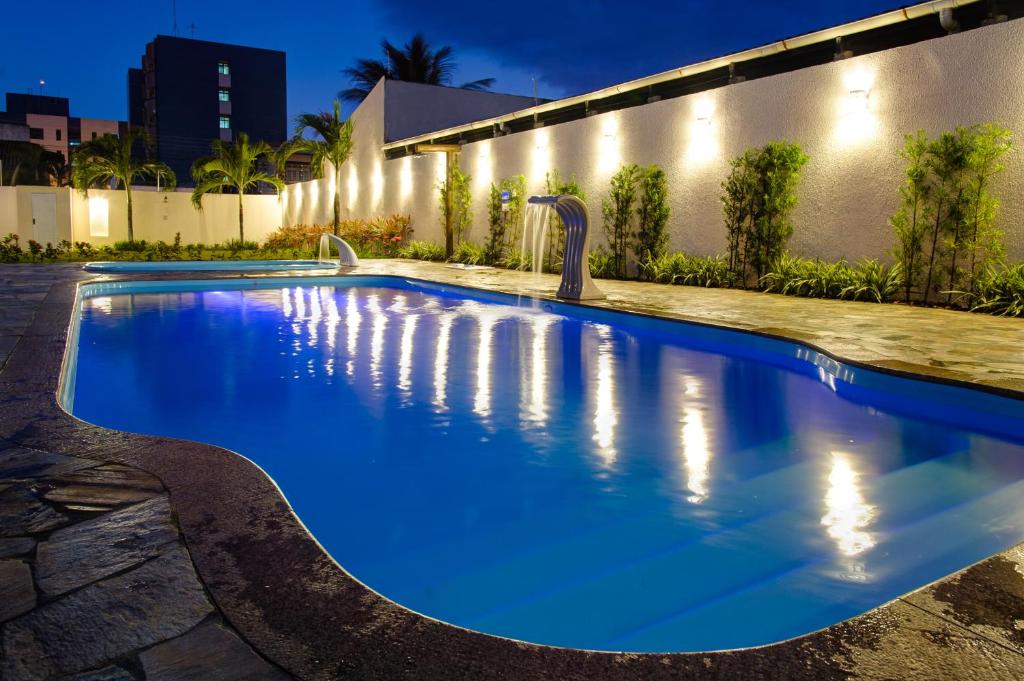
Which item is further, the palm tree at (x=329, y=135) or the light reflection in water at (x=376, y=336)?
the palm tree at (x=329, y=135)

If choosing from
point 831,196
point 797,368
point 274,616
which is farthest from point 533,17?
point 274,616

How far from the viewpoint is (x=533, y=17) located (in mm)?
69188

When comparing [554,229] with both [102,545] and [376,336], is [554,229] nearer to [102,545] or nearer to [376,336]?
[376,336]

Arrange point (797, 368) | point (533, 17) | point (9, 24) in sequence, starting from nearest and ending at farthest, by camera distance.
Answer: point (797, 368), point (533, 17), point (9, 24)

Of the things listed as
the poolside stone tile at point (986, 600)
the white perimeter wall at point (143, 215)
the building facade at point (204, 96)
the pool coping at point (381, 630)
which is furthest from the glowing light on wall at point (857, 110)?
the building facade at point (204, 96)

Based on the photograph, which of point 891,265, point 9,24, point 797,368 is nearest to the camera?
point 797,368

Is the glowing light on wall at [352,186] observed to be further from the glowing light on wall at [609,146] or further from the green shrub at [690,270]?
the green shrub at [690,270]

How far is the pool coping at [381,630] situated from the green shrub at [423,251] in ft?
57.0

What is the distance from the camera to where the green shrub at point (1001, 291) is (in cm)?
792

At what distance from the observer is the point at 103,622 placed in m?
1.73

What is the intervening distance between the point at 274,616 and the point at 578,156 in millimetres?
14034

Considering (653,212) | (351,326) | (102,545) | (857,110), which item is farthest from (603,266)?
(102,545)

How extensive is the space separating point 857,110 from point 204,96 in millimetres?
48960

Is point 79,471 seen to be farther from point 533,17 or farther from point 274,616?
point 533,17
